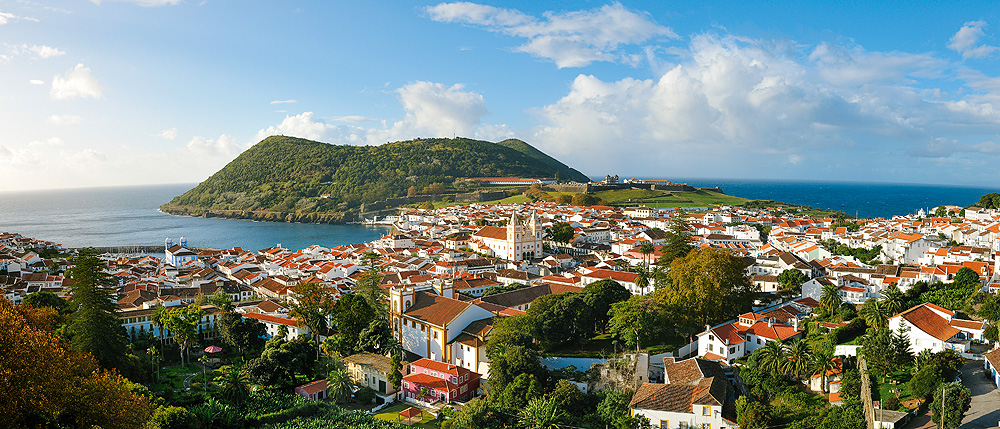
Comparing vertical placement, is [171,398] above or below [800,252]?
below

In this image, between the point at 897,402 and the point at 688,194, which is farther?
the point at 688,194

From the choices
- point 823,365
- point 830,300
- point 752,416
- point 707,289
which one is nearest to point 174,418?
point 752,416

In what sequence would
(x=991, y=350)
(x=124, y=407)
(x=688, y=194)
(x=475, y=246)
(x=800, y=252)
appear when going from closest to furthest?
(x=124, y=407) < (x=991, y=350) < (x=800, y=252) < (x=475, y=246) < (x=688, y=194)

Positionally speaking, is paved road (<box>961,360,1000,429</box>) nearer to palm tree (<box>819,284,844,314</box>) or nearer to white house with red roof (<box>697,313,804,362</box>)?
white house with red roof (<box>697,313,804,362</box>)

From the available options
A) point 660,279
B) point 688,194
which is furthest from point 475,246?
point 688,194

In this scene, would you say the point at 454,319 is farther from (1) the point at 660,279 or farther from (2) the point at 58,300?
(2) the point at 58,300

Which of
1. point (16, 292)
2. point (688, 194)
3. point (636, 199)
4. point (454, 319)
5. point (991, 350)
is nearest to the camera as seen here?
point (991, 350)
